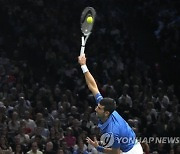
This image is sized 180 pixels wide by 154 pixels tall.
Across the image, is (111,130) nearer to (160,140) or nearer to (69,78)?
(160,140)

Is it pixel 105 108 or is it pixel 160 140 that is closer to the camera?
pixel 105 108

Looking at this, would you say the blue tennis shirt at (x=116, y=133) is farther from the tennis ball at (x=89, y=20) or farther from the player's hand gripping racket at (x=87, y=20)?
the tennis ball at (x=89, y=20)

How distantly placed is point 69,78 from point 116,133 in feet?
33.9

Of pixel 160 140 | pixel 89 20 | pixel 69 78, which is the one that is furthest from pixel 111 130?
pixel 69 78

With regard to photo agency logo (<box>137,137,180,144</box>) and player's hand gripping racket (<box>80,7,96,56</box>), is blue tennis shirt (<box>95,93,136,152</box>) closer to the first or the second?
player's hand gripping racket (<box>80,7,96,56</box>)

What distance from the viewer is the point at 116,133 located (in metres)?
9.63

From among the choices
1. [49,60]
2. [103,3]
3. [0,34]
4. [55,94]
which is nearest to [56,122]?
[55,94]

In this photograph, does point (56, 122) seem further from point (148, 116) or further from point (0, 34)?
point (0, 34)

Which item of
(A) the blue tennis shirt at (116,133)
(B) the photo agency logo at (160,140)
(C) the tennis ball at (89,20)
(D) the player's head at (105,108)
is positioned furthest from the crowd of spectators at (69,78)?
(D) the player's head at (105,108)

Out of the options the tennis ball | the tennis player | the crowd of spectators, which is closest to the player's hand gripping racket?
the tennis ball

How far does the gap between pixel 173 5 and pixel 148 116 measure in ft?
25.3

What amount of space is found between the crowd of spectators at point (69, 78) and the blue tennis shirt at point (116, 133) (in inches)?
193

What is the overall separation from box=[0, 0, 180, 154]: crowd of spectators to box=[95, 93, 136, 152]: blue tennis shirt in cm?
491

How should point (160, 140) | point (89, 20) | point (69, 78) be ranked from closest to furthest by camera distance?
point (89, 20) < point (160, 140) < point (69, 78)
